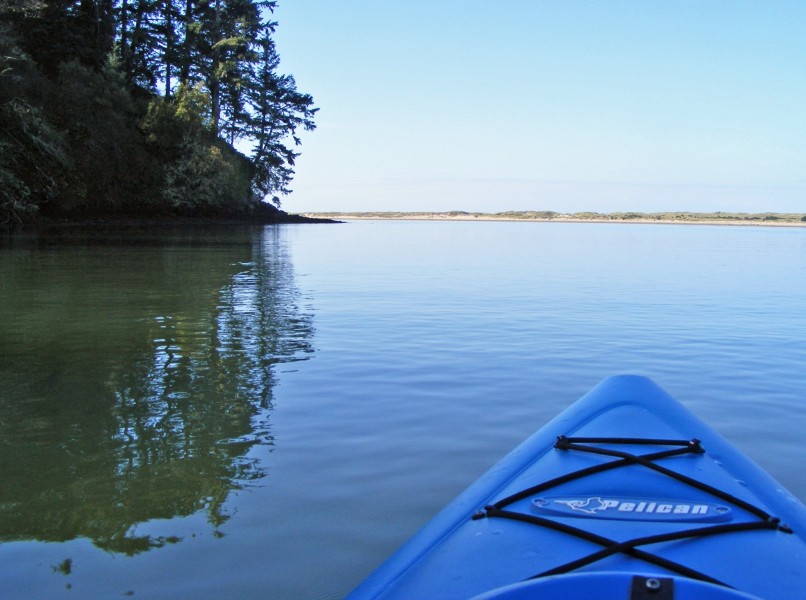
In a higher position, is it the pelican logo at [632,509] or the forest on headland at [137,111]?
the forest on headland at [137,111]

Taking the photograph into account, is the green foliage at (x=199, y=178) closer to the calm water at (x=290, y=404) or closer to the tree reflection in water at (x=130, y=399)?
the calm water at (x=290, y=404)

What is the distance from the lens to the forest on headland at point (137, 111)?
91.6 feet

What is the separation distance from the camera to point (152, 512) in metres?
3.73

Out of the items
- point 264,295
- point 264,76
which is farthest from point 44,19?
point 264,295

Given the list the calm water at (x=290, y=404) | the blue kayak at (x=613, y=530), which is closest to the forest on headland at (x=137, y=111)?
the calm water at (x=290, y=404)

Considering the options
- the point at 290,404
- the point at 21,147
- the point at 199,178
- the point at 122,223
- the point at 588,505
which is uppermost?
the point at 199,178

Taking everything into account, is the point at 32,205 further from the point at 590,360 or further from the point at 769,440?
the point at 769,440

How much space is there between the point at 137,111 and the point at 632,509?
40.7 m

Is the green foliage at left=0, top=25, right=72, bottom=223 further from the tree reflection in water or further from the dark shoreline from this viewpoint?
the tree reflection in water

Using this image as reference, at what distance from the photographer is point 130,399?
583cm

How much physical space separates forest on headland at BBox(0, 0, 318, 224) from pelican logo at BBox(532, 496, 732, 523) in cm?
2616

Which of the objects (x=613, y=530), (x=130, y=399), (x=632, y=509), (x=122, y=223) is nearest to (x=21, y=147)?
Answer: (x=122, y=223)

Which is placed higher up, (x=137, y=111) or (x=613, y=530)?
(x=137, y=111)

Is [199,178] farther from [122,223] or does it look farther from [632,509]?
[632,509]
